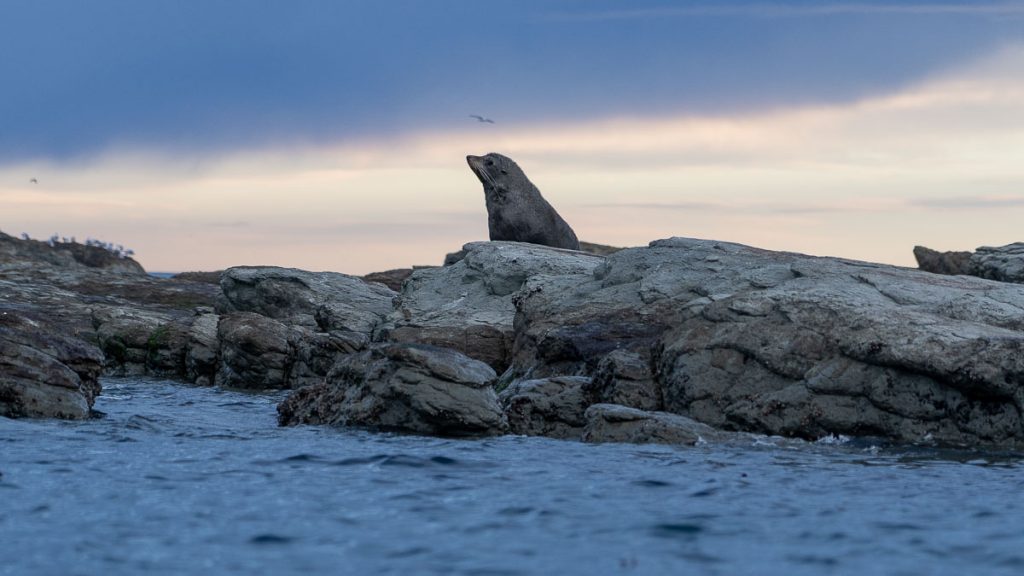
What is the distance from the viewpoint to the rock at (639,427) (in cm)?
1596

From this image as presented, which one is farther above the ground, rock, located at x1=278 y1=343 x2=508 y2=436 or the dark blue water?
rock, located at x1=278 y1=343 x2=508 y2=436

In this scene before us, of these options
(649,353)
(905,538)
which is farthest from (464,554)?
(649,353)

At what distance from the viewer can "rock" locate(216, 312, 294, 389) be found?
27438mm

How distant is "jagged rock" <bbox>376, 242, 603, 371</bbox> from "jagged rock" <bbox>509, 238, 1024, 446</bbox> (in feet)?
11.3

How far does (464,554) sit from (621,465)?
15.6ft

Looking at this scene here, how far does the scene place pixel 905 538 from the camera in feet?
34.2

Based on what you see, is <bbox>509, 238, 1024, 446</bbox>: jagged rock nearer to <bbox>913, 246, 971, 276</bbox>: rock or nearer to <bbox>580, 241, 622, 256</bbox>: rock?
<bbox>913, 246, 971, 276</bbox>: rock

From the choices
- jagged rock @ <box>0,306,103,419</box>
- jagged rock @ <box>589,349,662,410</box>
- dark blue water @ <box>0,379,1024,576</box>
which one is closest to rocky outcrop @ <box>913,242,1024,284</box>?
jagged rock @ <box>589,349,662,410</box>

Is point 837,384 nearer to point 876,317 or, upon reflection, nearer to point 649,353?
point 876,317

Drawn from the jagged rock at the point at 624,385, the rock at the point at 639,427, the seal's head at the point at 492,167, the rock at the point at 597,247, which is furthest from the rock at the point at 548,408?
the rock at the point at 597,247

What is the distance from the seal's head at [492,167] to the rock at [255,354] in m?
8.04

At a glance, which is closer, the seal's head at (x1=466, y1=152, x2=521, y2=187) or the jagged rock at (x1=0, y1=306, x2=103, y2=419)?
the jagged rock at (x1=0, y1=306, x2=103, y2=419)

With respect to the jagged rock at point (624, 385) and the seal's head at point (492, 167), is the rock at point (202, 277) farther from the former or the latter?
the jagged rock at point (624, 385)

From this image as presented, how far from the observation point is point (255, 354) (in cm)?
2739
